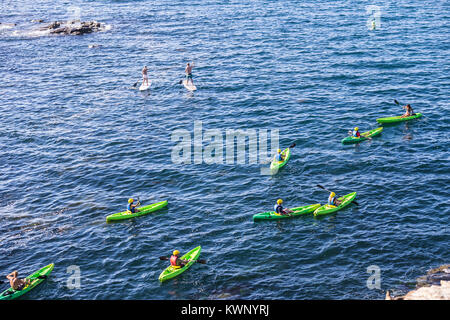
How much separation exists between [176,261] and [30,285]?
9.56 metres

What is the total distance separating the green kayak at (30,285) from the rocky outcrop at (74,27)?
229 feet

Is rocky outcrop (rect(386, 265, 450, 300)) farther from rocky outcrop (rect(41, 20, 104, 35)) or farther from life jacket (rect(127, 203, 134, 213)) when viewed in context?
rocky outcrop (rect(41, 20, 104, 35))

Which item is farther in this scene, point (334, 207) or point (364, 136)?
point (364, 136)

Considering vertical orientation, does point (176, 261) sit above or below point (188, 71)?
below

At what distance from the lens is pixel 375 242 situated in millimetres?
33156

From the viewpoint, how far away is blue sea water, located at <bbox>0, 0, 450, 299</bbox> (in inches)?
1253

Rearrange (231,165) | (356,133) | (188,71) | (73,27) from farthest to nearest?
(73,27) → (188,71) → (356,133) → (231,165)

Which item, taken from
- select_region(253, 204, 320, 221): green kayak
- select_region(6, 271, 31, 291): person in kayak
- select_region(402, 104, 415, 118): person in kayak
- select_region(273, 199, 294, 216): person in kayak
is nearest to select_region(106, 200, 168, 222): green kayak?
select_region(253, 204, 320, 221): green kayak

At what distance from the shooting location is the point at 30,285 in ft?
102

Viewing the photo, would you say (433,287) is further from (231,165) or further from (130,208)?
(231,165)

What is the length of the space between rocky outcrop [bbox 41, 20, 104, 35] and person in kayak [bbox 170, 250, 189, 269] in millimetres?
72125

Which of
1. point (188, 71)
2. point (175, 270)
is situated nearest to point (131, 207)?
point (175, 270)

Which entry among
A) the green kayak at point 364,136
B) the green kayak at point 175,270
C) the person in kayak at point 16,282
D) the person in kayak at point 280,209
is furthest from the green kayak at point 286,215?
the person in kayak at point 16,282
